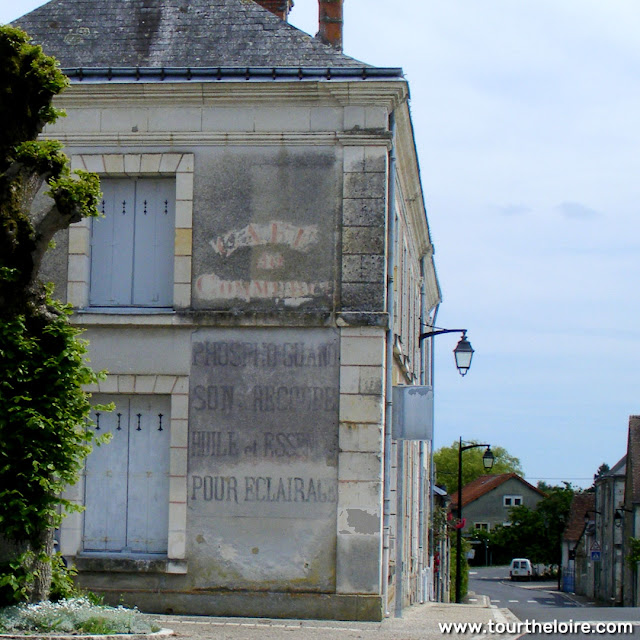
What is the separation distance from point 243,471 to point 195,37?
5047mm

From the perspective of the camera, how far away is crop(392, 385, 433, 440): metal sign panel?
500 inches

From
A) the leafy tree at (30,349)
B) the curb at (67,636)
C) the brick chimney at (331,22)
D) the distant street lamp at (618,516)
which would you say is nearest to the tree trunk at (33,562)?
the leafy tree at (30,349)

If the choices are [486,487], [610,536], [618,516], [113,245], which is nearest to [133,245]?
[113,245]

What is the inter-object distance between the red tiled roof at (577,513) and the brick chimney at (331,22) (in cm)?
5599

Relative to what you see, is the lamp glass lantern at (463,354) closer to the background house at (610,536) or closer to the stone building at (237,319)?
the stone building at (237,319)

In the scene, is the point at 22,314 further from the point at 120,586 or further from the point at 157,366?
the point at 120,586

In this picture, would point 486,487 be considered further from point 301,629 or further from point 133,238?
point 301,629

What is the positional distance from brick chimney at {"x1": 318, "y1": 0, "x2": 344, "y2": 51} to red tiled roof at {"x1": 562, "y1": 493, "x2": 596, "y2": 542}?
56.0 m

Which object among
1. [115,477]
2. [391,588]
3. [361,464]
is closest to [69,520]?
[115,477]

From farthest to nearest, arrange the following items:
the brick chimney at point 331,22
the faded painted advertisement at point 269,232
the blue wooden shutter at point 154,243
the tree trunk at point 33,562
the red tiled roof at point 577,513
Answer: the red tiled roof at point 577,513 → the brick chimney at point 331,22 → the blue wooden shutter at point 154,243 → the faded painted advertisement at point 269,232 → the tree trunk at point 33,562

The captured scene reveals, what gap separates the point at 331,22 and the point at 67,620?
955cm

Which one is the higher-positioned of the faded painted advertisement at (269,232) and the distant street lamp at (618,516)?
the faded painted advertisement at (269,232)

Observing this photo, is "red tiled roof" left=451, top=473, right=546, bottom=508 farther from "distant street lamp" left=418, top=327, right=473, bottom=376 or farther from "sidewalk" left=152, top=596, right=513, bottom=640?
"sidewalk" left=152, top=596, right=513, bottom=640

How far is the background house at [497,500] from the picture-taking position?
3620 inches
